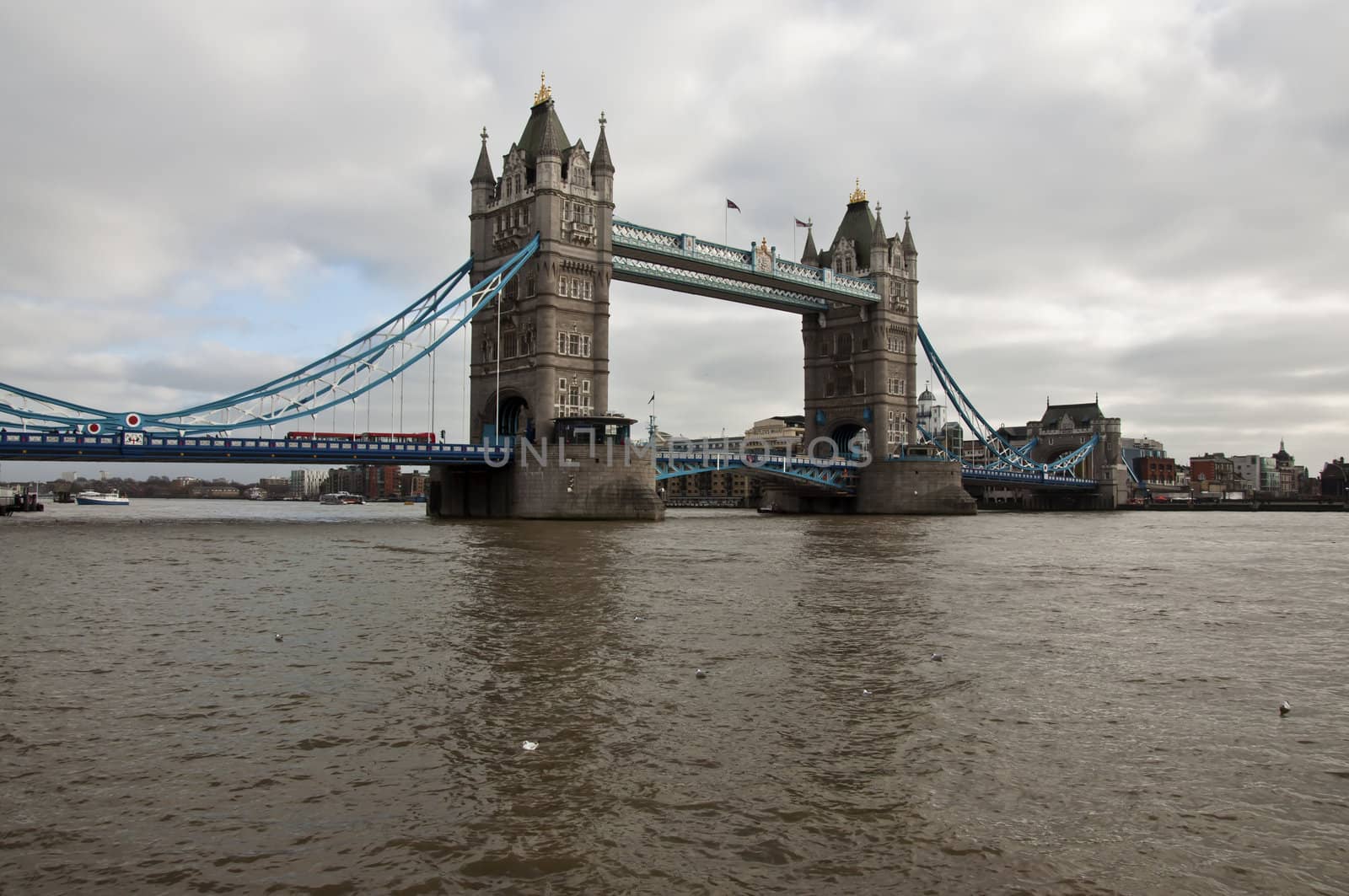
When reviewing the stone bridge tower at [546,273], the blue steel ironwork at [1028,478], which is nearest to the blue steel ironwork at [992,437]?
the blue steel ironwork at [1028,478]

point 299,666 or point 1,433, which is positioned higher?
point 1,433

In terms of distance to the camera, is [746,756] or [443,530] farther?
[443,530]

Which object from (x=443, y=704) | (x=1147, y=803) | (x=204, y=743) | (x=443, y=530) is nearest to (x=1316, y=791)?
(x=1147, y=803)

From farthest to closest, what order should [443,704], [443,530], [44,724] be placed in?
[443,530] < [443,704] < [44,724]

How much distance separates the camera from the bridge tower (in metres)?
60.1

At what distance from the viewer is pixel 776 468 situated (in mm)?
78938

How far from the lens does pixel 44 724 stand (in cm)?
994

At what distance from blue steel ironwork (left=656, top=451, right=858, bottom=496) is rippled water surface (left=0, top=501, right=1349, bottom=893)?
49240mm

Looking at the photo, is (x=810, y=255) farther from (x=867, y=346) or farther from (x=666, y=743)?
(x=666, y=743)

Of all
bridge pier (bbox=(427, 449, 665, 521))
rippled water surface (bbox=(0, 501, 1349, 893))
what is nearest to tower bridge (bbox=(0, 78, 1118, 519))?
bridge pier (bbox=(427, 449, 665, 521))

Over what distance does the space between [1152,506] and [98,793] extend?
14882 cm

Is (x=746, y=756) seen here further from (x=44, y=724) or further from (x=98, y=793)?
(x=44, y=724)

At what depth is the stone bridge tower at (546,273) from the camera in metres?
62.4

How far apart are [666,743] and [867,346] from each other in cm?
8490
